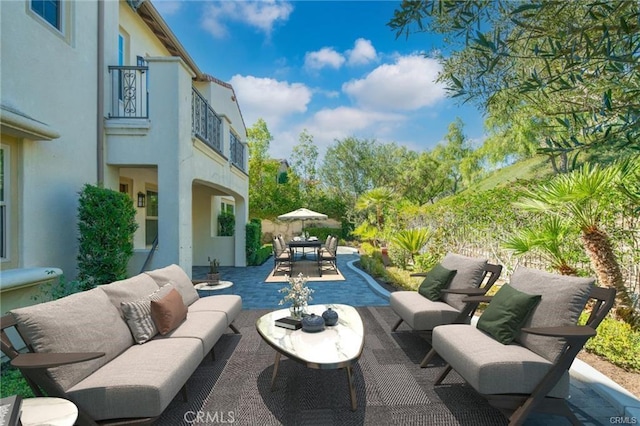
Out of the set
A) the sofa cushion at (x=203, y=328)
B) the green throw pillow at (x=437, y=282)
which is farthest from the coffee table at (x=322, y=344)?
the green throw pillow at (x=437, y=282)

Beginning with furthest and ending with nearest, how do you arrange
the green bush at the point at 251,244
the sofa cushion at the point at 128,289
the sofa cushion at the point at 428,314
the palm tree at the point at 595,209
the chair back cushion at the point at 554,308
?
the green bush at the point at 251,244
the sofa cushion at the point at 428,314
the palm tree at the point at 595,209
the sofa cushion at the point at 128,289
the chair back cushion at the point at 554,308

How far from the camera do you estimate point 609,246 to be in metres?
4.34

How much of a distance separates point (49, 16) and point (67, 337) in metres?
5.48

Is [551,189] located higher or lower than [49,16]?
lower

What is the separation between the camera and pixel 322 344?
3520mm

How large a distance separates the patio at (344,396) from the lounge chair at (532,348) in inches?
13.4

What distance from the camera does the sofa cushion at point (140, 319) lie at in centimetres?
354

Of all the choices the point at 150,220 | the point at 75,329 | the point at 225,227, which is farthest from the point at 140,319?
the point at 225,227

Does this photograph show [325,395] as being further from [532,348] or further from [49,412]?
[49,412]

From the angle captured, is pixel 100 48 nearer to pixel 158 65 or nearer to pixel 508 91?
pixel 158 65

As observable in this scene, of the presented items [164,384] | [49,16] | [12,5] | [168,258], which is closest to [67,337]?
[164,384]

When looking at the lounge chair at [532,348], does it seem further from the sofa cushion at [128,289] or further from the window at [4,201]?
the window at [4,201]

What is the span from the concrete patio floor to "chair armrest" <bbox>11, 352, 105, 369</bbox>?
12.8ft

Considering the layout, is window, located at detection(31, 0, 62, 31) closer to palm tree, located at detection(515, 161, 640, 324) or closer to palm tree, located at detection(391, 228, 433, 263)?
palm tree, located at detection(515, 161, 640, 324)
